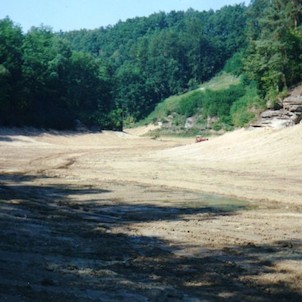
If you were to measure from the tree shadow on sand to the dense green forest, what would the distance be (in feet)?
118

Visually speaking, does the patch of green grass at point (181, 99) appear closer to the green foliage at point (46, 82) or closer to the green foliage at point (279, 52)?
the green foliage at point (46, 82)

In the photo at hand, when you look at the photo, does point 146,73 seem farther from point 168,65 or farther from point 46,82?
point 46,82

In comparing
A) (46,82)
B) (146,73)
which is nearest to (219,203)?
(46,82)

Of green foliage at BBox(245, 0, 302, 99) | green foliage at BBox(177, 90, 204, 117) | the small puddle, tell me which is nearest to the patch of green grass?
green foliage at BBox(177, 90, 204, 117)

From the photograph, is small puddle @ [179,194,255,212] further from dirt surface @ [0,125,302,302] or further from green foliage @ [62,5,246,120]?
green foliage @ [62,5,246,120]

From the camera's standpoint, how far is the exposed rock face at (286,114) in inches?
1713

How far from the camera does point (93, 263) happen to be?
11.2 metres

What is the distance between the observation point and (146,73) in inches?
6225

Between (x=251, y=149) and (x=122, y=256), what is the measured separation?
2962cm

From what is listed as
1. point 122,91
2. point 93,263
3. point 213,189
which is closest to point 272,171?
point 213,189

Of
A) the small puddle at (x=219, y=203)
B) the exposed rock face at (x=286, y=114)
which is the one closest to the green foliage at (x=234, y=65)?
the exposed rock face at (x=286, y=114)

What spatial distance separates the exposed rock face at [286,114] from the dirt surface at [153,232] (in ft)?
24.3

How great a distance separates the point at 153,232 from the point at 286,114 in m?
31.2

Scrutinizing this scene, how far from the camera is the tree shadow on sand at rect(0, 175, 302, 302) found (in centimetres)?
908
